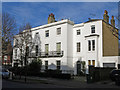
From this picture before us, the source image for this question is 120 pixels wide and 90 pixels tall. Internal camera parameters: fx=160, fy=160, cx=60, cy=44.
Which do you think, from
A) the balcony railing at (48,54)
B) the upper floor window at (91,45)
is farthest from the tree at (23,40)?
the upper floor window at (91,45)

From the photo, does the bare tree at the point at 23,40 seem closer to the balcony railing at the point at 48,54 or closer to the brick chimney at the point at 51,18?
the balcony railing at the point at 48,54

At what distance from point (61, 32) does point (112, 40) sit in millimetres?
9782

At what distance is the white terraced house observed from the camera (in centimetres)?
2706

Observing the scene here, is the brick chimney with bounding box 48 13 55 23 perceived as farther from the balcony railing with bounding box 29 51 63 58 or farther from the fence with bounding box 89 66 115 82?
the fence with bounding box 89 66 115 82

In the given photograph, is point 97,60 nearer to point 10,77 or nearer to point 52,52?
point 52,52

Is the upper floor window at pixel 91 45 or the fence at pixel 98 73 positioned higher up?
the upper floor window at pixel 91 45

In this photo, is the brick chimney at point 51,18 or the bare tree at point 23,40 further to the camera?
the brick chimney at point 51,18

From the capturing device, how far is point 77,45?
30328 mm

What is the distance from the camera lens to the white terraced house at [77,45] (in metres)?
27.1

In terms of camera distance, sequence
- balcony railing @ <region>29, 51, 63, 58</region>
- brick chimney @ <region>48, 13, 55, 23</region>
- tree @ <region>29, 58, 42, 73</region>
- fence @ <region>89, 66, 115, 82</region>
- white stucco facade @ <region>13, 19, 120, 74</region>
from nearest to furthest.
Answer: fence @ <region>89, 66, 115, 82</region>, white stucco facade @ <region>13, 19, 120, 74</region>, tree @ <region>29, 58, 42, 73</region>, balcony railing @ <region>29, 51, 63, 58</region>, brick chimney @ <region>48, 13, 55, 23</region>

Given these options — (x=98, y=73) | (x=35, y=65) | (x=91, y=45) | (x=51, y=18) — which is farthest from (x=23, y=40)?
(x=98, y=73)

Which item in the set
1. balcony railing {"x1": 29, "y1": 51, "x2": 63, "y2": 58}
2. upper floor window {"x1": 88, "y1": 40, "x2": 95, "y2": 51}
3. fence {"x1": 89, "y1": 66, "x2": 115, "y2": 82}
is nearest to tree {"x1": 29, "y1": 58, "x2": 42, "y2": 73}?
balcony railing {"x1": 29, "y1": 51, "x2": 63, "y2": 58}

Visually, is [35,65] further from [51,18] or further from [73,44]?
[51,18]

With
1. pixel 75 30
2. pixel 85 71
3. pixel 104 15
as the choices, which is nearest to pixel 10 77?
pixel 85 71
